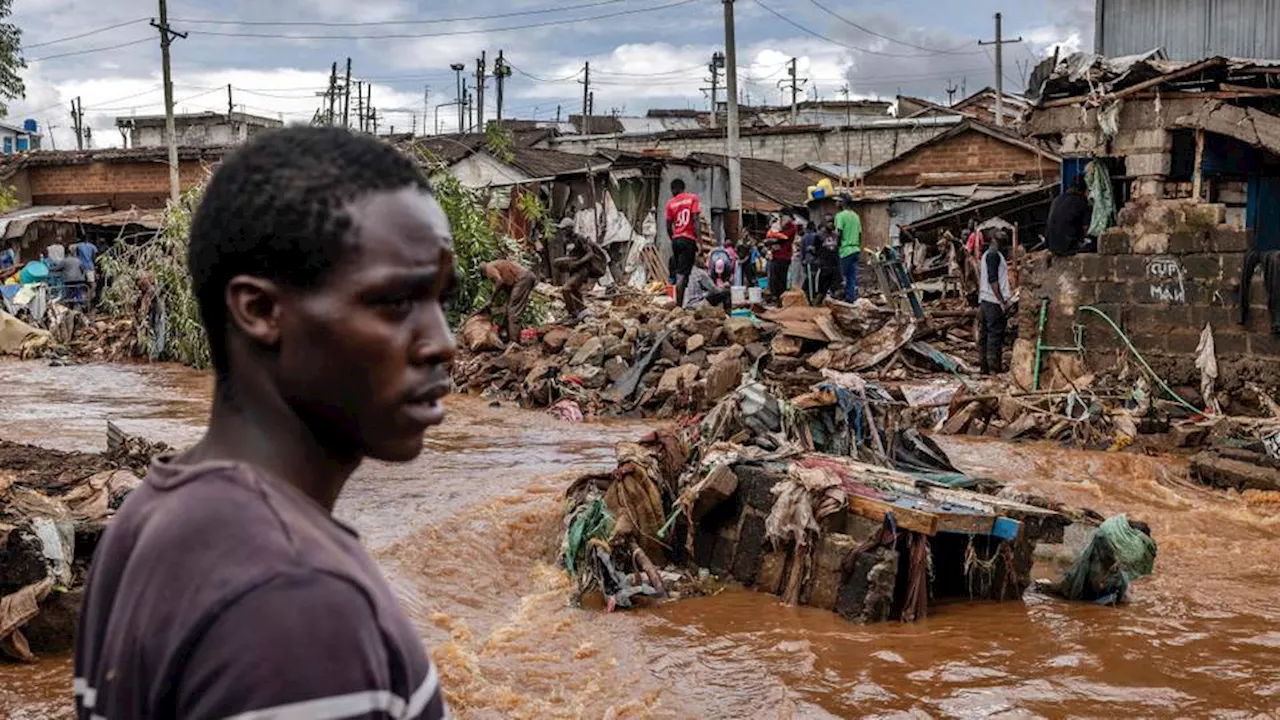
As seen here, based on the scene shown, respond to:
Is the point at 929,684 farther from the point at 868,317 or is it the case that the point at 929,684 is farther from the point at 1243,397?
the point at 868,317

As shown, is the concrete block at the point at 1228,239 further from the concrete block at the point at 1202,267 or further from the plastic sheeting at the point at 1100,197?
the plastic sheeting at the point at 1100,197

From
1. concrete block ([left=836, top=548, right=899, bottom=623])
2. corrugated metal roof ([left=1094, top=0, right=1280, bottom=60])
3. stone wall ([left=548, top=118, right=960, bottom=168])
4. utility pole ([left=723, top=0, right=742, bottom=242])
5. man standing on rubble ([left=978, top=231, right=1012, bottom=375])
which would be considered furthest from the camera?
stone wall ([left=548, top=118, right=960, bottom=168])

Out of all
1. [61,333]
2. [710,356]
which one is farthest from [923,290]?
[61,333]

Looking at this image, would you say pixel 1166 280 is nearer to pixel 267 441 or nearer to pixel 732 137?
pixel 267 441

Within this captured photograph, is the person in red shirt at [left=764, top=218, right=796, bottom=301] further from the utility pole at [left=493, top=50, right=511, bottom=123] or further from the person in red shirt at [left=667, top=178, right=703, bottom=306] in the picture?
the utility pole at [left=493, top=50, right=511, bottom=123]

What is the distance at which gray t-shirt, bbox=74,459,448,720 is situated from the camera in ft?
3.27

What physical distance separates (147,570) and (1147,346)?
12.3m

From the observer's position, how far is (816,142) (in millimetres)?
36219

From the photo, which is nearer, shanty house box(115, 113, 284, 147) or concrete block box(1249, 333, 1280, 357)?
concrete block box(1249, 333, 1280, 357)

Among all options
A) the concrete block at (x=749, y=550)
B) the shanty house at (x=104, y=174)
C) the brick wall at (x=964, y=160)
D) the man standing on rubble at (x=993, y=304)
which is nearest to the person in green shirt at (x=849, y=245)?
the man standing on rubble at (x=993, y=304)

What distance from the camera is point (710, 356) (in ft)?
46.6

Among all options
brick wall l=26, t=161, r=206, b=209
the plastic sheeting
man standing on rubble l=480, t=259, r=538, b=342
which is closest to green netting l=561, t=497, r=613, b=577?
the plastic sheeting

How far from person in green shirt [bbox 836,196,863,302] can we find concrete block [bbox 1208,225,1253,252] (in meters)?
6.02

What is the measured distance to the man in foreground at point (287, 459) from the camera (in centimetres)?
101
